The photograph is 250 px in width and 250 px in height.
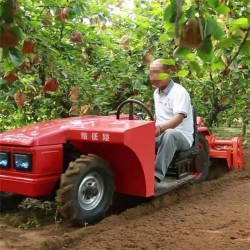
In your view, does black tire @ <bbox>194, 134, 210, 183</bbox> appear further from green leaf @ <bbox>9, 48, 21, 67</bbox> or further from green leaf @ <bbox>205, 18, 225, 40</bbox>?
green leaf @ <bbox>205, 18, 225, 40</bbox>

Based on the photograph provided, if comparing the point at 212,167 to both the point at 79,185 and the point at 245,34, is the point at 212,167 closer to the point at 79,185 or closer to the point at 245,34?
the point at 79,185

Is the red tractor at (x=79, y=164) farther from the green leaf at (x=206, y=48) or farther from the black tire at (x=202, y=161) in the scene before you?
the green leaf at (x=206, y=48)

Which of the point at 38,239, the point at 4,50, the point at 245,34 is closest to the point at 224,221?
the point at 38,239

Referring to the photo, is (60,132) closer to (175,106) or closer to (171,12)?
(175,106)

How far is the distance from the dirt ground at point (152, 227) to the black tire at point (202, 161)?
2.14 feet

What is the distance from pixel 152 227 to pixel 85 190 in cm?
62

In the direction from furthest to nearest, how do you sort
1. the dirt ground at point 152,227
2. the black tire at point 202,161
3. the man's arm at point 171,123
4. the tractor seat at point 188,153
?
1. the black tire at point 202,161
2. the tractor seat at point 188,153
3. the man's arm at point 171,123
4. the dirt ground at point 152,227

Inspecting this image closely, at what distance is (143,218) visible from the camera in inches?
147

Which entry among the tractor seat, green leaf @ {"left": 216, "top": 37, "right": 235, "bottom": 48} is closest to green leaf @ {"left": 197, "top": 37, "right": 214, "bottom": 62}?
green leaf @ {"left": 216, "top": 37, "right": 235, "bottom": 48}

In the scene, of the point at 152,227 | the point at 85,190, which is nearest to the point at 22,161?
the point at 85,190

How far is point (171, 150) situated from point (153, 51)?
5.09 ft

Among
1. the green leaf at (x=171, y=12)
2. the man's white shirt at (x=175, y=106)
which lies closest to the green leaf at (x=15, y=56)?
the green leaf at (x=171, y=12)

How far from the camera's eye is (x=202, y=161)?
211 inches

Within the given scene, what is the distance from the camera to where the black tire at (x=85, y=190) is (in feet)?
10.9
